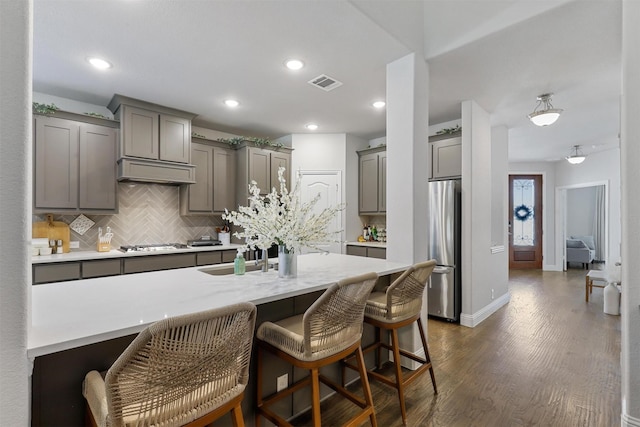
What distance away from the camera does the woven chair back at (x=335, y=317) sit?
1.49 m

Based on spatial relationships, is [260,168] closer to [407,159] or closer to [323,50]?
[323,50]

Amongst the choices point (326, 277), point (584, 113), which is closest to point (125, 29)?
point (326, 277)

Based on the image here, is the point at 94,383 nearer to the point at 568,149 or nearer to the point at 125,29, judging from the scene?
the point at 125,29

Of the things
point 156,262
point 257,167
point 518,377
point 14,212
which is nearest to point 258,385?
point 14,212

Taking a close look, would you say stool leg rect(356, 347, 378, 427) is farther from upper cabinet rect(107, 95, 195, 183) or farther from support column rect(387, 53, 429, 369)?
upper cabinet rect(107, 95, 195, 183)

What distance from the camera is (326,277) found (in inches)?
80.1

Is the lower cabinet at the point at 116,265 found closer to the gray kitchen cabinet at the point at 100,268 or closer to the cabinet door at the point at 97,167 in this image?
the gray kitchen cabinet at the point at 100,268

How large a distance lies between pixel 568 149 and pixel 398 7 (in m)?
6.17

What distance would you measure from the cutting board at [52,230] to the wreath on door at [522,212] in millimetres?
9169

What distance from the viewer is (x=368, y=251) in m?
4.79

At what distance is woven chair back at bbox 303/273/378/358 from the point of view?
1.49 metres

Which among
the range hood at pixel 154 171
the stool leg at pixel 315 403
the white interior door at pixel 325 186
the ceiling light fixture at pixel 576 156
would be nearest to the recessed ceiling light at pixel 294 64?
the range hood at pixel 154 171

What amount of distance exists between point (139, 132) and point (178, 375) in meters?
3.47

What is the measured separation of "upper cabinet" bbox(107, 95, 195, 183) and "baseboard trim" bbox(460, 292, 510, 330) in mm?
3901
